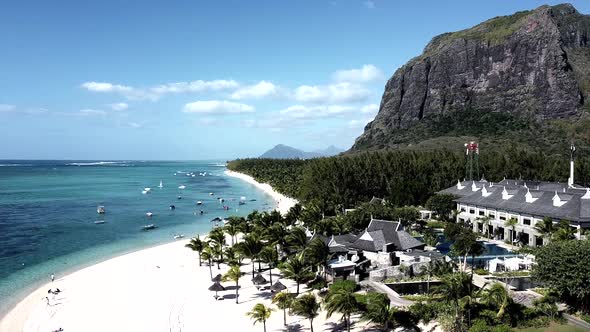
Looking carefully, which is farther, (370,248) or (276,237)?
(276,237)

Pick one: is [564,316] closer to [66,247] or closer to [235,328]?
[235,328]

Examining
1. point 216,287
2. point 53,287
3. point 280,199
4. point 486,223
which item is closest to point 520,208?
point 486,223

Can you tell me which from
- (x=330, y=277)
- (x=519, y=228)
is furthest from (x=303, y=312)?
(x=519, y=228)

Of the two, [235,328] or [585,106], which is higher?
[585,106]

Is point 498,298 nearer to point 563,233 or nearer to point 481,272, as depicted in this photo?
point 481,272

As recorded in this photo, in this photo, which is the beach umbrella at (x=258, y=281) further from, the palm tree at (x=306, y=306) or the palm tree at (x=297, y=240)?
the palm tree at (x=306, y=306)
